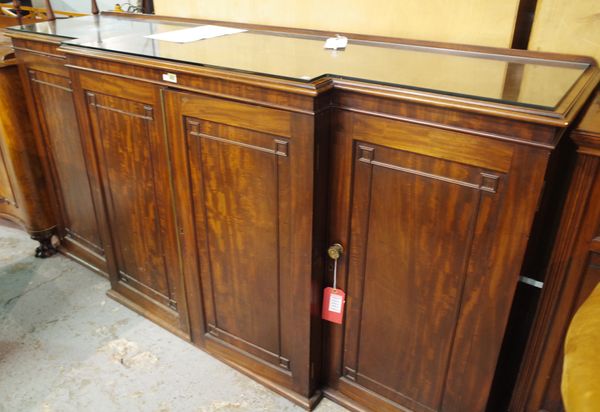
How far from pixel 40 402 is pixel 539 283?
1.67m

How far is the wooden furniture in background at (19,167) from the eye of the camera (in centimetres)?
216

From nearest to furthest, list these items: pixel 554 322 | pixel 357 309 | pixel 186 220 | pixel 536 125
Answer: pixel 536 125
pixel 554 322
pixel 357 309
pixel 186 220

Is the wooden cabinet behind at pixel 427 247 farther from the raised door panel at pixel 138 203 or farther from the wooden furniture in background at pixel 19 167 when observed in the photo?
the wooden furniture in background at pixel 19 167

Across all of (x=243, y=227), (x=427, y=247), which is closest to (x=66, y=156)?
(x=243, y=227)

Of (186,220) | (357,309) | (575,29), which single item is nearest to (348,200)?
(357,309)

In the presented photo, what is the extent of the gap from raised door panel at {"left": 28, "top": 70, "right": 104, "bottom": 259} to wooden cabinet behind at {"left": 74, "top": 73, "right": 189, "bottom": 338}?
0.22 meters

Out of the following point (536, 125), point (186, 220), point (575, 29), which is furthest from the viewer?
point (186, 220)

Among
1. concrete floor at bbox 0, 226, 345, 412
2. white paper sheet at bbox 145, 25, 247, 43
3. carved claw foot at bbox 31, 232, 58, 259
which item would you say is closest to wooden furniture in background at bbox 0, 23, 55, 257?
carved claw foot at bbox 31, 232, 58, 259

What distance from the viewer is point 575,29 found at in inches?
53.4

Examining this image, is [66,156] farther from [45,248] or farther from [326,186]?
[326,186]

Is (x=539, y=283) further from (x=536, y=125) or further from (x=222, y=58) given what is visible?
(x=222, y=58)

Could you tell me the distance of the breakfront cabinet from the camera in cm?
114

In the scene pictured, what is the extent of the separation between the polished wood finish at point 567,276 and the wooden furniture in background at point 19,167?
2187 millimetres

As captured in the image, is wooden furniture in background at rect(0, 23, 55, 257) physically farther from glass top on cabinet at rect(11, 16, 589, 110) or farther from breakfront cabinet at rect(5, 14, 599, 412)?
glass top on cabinet at rect(11, 16, 589, 110)
